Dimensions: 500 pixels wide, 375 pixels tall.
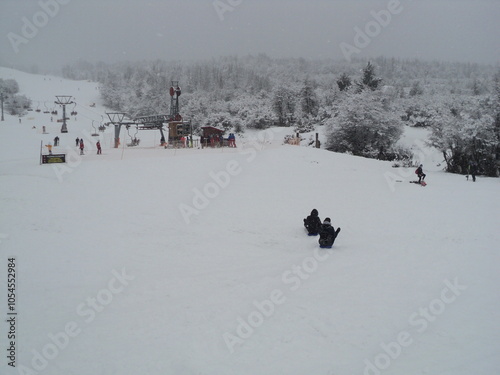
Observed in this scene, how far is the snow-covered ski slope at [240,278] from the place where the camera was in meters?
6.68

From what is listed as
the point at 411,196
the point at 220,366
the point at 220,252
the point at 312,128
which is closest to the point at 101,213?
the point at 220,252

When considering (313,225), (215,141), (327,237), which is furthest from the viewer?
(215,141)

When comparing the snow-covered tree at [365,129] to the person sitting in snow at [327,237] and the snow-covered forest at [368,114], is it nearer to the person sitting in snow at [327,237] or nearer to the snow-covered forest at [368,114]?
the snow-covered forest at [368,114]

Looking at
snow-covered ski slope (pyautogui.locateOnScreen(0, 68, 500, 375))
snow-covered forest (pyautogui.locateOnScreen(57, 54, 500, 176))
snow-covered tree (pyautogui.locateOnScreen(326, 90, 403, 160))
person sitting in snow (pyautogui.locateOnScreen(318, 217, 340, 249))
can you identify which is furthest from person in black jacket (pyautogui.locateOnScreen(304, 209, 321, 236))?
snow-covered tree (pyautogui.locateOnScreen(326, 90, 403, 160))

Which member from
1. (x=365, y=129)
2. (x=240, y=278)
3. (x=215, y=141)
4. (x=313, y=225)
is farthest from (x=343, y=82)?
(x=240, y=278)

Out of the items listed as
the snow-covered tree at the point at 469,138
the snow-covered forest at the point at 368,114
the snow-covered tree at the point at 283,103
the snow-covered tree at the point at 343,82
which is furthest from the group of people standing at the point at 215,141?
the snow-covered tree at the point at 343,82

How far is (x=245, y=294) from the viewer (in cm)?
898

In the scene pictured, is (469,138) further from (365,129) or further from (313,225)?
(313,225)

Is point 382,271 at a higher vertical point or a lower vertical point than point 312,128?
lower

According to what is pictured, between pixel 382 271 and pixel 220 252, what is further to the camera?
pixel 220 252

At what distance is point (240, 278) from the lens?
991cm

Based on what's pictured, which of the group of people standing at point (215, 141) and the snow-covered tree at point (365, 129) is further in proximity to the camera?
the snow-covered tree at point (365, 129)

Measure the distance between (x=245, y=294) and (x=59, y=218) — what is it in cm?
882

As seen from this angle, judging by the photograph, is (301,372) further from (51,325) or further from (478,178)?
(478,178)
